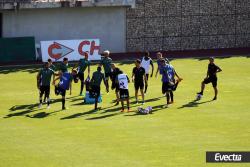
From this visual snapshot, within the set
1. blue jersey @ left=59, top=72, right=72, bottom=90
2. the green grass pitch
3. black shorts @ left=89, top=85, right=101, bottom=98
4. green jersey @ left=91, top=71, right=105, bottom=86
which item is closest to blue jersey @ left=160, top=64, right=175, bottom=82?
the green grass pitch

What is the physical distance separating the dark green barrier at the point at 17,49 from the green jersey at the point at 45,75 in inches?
623

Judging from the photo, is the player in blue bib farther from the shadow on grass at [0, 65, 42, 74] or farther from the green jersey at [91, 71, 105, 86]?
the shadow on grass at [0, 65, 42, 74]

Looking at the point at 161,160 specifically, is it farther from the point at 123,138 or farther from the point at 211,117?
the point at 211,117

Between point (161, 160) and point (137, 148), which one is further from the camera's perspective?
point (137, 148)

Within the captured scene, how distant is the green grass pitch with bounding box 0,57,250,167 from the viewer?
24062 millimetres

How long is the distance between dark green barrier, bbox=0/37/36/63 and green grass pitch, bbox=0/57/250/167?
9.15 metres

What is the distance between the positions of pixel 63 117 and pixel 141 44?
77.2 ft

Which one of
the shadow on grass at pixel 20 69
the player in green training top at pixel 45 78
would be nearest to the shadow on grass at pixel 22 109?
the player in green training top at pixel 45 78

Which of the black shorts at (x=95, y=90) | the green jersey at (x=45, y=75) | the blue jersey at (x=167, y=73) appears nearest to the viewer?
the black shorts at (x=95, y=90)

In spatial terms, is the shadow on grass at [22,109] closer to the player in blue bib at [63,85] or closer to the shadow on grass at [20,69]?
the player in blue bib at [63,85]

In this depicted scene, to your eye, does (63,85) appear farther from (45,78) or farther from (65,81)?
(45,78)

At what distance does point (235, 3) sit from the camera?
55.9 meters

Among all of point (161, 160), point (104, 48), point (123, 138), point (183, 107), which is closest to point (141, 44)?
point (104, 48)

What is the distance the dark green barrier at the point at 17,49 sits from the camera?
48438 mm
